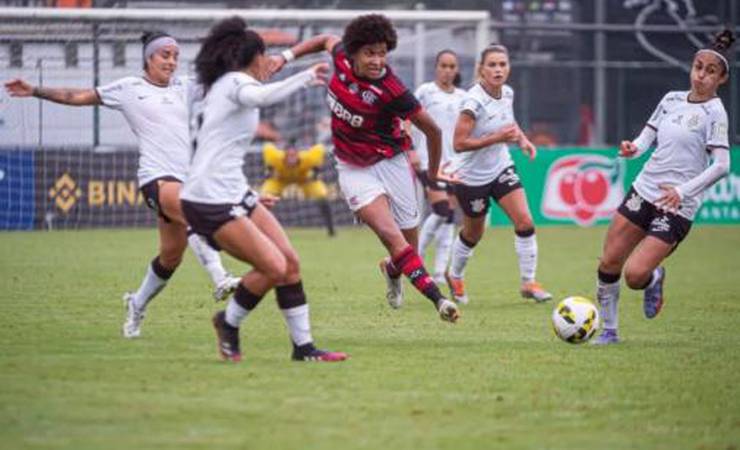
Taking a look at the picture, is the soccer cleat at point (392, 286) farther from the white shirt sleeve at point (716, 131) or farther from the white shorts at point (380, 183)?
the white shirt sleeve at point (716, 131)

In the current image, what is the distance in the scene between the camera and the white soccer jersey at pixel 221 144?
382 inches

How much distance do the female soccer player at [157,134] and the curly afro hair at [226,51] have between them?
6.23ft

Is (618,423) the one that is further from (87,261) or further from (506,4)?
(506,4)

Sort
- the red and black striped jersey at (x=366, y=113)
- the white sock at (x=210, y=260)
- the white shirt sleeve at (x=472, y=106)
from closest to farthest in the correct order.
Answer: the red and black striped jersey at (x=366, y=113) < the white sock at (x=210, y=260) < the white shirt sleeve at (x=472, y=106)

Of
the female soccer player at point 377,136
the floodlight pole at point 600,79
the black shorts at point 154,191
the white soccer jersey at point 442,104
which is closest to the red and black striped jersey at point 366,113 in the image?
the female soccer player at point 377,136

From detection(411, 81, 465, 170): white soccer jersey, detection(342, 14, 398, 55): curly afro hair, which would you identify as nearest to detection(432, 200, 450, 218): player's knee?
detection(411, 81, 465, 170): white soccer jersey

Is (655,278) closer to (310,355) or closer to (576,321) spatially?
(576,321)

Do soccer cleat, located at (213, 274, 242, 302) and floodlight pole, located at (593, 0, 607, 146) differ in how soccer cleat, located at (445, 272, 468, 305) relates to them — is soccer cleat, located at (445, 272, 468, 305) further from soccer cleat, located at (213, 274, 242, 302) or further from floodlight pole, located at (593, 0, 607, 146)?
floodlight pole, located at (593, 0, 607, 146)

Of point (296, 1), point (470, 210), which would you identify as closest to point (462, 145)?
point (470, 210)

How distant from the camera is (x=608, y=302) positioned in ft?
38.8

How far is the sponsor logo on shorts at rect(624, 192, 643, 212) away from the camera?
38.2 feet

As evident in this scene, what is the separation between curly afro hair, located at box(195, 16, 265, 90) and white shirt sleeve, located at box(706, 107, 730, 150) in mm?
3554

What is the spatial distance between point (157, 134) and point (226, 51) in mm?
2394

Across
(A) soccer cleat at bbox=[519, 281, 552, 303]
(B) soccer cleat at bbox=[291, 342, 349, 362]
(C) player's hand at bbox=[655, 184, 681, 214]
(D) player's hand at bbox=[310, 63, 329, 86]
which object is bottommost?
(A) soccer cleat at bbox=[519, 281, 552, 303]
